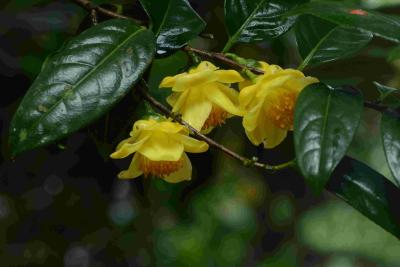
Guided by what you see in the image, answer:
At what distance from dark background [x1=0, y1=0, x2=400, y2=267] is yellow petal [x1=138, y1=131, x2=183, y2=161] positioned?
78 centimetres

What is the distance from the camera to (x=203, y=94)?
737mm

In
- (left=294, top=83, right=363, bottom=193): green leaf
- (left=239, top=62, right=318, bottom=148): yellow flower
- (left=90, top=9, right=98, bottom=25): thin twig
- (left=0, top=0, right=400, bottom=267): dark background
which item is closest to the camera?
(left=294, top=83, right=363, bottom=193): green leaf

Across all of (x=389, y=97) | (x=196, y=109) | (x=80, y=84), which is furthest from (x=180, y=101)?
(x=389, y=97)

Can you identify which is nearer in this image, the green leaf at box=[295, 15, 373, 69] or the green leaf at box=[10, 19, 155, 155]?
the green leaf at box=[10, 19, 155, 155]

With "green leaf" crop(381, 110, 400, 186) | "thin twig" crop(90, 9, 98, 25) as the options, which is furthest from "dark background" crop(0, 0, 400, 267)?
"green leaf" crop(381, 110, 400, 186)

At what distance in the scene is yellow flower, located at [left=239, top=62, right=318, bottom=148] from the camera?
695mm

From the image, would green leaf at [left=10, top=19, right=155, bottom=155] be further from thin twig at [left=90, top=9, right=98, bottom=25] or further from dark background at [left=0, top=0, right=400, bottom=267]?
dark background at [left=0, top=0, right=400, bottom=267]

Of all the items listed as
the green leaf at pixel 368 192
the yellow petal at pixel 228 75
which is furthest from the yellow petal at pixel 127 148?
the green leaf at pixel 368 192

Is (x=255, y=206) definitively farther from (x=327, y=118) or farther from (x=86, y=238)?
(x=327, y=118)

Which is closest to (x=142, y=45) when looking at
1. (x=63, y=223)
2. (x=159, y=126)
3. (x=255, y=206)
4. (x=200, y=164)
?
(x=159, y=126)

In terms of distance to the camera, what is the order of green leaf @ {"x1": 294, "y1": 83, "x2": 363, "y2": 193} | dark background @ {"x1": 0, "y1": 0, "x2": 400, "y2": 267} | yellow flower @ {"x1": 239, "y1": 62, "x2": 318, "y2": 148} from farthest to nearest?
dark background @ {"x1": 0, "y1": 0, "x2": 400, "y2": 267} < yellow flower @ {"x1": 239, "y1": 62, "x2": 318, "y2": 148} < green leaf @ {"x1": 294, "y1": 83, "x2": 363, "y2": 193}

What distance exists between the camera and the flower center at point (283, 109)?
71 cm

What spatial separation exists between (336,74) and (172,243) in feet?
2.19

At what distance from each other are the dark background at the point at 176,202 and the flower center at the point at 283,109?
2.55 feet
